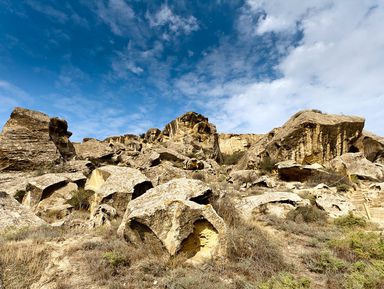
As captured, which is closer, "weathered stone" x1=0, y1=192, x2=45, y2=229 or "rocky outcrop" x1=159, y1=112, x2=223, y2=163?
"weathered stone" x1=0, y1=192, x2=45, y2=229

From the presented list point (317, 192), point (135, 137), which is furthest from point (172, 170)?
point (135, 137)

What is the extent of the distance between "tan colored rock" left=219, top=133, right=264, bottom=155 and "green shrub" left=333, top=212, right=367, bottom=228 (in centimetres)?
4646

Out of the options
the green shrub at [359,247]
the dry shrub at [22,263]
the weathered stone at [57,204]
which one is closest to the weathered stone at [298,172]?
the green shrub at [359,247]

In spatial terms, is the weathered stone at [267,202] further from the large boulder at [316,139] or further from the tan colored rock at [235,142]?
the tan colored rock at [235,142]

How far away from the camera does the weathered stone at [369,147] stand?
66.9ft

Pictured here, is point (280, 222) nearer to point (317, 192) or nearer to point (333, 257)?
point (333, 257)

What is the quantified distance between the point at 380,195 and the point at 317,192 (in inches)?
162

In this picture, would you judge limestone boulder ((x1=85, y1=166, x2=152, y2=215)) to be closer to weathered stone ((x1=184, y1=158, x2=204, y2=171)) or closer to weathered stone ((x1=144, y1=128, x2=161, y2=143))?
weathered stone ((x1=184, y1=158, x2=204, y2=171))

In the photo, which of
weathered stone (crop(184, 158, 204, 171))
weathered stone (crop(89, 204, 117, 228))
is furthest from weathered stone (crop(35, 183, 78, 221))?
weathered stone (crop(184, 158, 204, 171))

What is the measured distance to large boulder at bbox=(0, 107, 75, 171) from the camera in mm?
15203

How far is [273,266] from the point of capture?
416 cm

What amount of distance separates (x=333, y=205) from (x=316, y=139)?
37.2ft

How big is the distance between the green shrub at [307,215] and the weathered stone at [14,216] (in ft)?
24.6

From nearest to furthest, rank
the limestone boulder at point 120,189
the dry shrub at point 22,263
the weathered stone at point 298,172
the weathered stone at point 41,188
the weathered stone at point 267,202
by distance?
the dry shrub at point 22,263, the limestone boulder at point 120,189, the weathered stone at point 267,202, the weathered stone at point 41,188, the weathered stone at point 298,172
